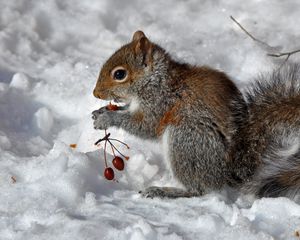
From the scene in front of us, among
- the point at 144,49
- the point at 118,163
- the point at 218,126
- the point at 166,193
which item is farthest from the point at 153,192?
the point at 144,49

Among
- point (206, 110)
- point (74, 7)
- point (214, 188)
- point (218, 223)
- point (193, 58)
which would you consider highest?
point (74, 7)

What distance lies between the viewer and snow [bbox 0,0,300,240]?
2.62 metres

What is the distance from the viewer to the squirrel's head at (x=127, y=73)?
325cm

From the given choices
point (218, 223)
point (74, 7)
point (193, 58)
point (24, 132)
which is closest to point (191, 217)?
point (218, 223)

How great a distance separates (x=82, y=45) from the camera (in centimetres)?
450

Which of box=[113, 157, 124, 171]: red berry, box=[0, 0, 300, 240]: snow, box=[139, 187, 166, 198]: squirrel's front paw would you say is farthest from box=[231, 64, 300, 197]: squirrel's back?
box=[113, 157, 124, 171]: red berry

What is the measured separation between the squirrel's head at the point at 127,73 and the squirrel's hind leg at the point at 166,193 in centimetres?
52

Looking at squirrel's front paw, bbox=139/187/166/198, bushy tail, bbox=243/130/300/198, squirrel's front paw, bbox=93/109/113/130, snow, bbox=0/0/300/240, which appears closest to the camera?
snow, bbox=0/0/300/240

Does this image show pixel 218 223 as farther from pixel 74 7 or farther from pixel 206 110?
pixel 74 7

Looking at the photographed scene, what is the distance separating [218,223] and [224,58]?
1894mm

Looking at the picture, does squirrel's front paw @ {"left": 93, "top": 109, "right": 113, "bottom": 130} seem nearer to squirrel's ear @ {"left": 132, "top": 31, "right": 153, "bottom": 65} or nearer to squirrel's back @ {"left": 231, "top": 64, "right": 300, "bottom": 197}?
squirrel's ear @ {"left": 132, "top": 31, "right": 153, "bottom": 65}

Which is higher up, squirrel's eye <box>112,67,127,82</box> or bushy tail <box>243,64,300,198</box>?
squirrel's eye <box>112,67,127,82</box>

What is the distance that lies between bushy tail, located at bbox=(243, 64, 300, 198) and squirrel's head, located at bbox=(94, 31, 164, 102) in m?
0.57

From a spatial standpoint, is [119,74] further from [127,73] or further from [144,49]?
[144,49]
